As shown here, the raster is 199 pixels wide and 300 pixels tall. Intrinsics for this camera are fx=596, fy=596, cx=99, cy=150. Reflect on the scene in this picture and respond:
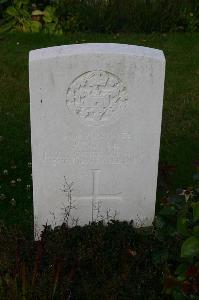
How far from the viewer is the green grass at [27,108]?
5.14 m

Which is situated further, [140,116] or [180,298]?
[140,116]

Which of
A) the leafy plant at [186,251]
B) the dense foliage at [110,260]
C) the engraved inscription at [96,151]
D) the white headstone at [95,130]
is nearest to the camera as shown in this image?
the leafy plant at [186,251]

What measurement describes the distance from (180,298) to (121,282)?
398 mm

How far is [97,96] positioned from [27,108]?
9.23 ft

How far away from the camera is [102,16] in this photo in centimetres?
843

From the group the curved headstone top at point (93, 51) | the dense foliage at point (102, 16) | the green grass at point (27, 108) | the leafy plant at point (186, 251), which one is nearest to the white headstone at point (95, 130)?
the curved headstone top at point (93, 51)

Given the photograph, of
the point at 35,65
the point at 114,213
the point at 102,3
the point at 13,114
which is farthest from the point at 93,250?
the point at 102,3

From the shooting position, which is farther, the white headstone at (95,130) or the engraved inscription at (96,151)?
the engraved inscription at (96,151)

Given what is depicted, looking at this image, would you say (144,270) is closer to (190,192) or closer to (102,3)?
(190,192)

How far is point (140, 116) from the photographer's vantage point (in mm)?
3861

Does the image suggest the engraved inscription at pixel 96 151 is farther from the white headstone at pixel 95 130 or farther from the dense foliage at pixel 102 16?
the dense foliage at pixel 102 16

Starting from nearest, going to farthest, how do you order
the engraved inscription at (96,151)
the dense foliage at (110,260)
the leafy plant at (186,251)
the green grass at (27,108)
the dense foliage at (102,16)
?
the leafy plant at (186,251), the dense foliage at (110,260), the engraved inscription at (96,151), the green grass at (27,108), the dense foliage at (102,16)

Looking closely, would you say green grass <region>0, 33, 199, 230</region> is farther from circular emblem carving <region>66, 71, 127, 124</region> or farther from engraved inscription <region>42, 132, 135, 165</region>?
circular emblem carving <region>66, 71, 127, 124</region>

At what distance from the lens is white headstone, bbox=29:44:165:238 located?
3.67 meters
